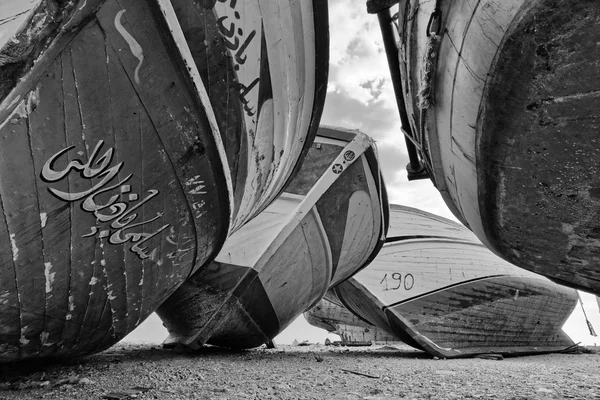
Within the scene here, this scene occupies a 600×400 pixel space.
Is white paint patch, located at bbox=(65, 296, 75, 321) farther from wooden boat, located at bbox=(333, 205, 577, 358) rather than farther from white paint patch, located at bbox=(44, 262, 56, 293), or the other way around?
wooden boat, located at bbox=(333, 205, 577, 358)

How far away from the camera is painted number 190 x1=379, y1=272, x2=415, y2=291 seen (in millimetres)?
6805

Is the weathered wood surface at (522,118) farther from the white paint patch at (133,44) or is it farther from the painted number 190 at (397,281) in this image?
the painted number 190 at (397,281)

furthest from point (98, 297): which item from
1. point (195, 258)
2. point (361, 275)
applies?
point (361, 275)

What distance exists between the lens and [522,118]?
1477mm

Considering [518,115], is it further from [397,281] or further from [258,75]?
[397,281]

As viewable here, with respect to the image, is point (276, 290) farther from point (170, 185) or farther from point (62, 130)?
point (62, 130)

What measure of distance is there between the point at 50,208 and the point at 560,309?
9.67 metres

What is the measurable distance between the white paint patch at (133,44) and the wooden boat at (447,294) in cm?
529

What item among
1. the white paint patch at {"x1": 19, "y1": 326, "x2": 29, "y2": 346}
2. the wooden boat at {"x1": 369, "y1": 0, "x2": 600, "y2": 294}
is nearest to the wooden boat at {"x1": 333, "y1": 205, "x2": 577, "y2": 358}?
the wooden boat at {"x1": 369, "y1": 0, "x2": 600, "y2": 294}

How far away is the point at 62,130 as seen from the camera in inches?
71.2

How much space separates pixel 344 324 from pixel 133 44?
1173 cm

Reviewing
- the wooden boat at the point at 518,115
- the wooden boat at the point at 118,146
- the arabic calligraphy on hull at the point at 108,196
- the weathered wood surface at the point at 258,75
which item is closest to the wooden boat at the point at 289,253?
the weathered wood surface at the point at 258,75

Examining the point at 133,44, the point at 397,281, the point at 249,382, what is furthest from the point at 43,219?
the point at 397,281

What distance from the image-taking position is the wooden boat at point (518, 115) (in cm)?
129
